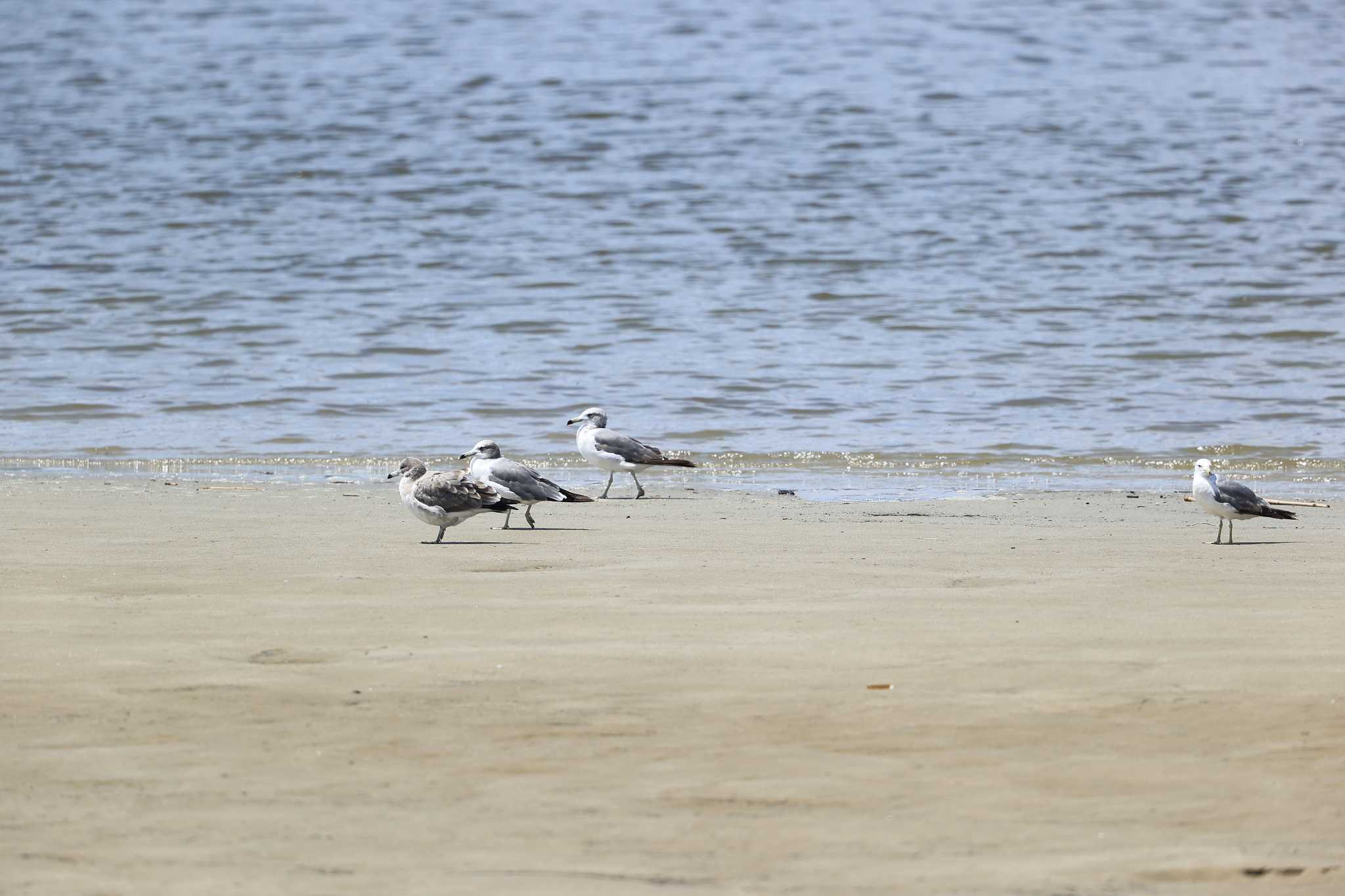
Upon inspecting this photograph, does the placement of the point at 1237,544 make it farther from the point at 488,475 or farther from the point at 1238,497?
the point at 488,475

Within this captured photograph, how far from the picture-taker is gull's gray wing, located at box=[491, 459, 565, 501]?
9648mm

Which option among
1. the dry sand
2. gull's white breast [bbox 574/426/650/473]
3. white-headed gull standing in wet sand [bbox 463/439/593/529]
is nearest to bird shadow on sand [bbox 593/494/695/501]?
gull's white breast [bbox 574/426/650/473]

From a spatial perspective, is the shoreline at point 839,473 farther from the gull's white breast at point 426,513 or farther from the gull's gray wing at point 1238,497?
the gull's white breast at point 426,513

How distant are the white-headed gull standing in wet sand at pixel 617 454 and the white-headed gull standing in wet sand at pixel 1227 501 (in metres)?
3.46

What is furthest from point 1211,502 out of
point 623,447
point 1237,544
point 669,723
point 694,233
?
point 694,233

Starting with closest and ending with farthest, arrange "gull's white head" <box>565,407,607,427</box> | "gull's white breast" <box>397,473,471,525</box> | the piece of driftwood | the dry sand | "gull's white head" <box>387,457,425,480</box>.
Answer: the dry sand
"gull's white breast" <box>397,473,471,525</box>
"gull's white head" <box>387,457,425,480</box>
the piece of driftwood
"gull's white head" <box>565,407,607,427</box>

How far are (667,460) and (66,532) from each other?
402 centimetres

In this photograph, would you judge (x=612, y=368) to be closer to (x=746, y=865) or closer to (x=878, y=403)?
(x=878, y=403)

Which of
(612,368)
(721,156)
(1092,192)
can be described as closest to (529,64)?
(721,156)

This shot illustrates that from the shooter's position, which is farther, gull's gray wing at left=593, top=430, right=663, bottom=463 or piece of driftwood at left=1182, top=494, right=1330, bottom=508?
gull's gray wing at left=593, top=430, right=663, bottom=463

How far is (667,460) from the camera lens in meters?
11.4

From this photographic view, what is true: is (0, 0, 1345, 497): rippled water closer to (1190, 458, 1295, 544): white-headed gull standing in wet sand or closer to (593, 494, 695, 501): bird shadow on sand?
(593, 494, 695, 501): bird shadow on sand

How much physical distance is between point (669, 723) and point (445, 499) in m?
3.94

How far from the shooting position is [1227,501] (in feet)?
29.3
